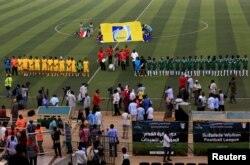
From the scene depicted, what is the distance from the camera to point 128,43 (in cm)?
4444

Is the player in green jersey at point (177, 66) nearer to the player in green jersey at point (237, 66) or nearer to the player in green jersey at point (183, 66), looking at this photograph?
the player in green jersey at point (183, 66)

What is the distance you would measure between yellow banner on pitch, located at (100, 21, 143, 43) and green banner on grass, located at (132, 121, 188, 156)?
19.0 meters

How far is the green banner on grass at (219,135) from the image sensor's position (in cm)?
2284

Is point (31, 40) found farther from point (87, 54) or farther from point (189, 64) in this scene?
point (189, 64)

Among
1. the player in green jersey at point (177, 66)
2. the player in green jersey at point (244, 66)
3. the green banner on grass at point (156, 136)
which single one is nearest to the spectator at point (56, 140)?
the green banner on grass at point (156, 136)

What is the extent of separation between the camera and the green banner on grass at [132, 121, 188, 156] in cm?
2295

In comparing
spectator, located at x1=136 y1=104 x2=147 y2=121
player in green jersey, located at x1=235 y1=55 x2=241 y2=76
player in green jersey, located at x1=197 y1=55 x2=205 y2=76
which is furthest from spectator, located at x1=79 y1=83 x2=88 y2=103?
player in green jersey, located at x1=235 y1=55 x2=241 y2=76

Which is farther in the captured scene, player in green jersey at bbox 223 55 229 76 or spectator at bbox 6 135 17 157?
player in green jersey at bbox 223 55 229 76

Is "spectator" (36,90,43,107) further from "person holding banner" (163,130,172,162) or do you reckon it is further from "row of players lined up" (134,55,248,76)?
"person holding banner" (163,130,172,162)

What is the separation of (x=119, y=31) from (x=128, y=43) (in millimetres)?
2986

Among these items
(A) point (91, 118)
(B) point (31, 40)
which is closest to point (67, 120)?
(A) point (91, 118)

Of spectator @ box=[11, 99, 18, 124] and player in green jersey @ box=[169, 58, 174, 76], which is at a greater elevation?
player in green jersey @ box=[169, 58, 174, 76]

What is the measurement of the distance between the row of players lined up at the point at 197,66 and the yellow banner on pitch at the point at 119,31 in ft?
21.8

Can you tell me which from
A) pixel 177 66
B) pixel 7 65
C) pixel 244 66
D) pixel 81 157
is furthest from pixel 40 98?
pixel 244 66
